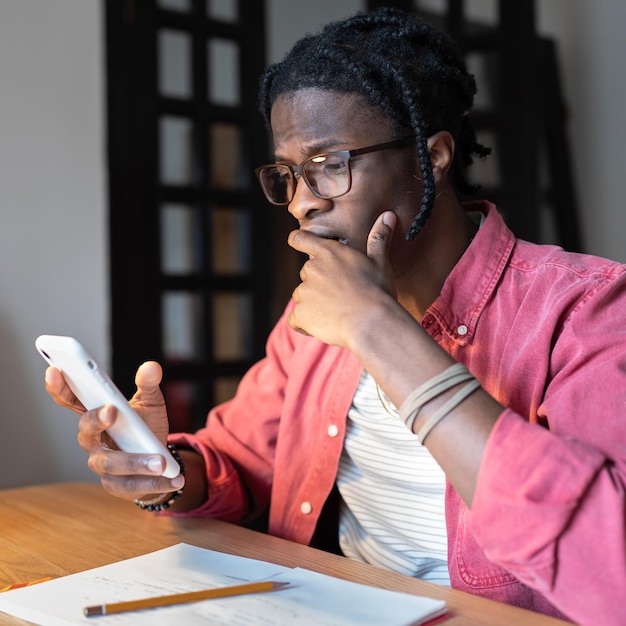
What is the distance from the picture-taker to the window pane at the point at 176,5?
8.23 feet

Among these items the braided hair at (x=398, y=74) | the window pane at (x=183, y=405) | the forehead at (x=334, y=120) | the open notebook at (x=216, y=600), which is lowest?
the window pane at (x=183, y=405)

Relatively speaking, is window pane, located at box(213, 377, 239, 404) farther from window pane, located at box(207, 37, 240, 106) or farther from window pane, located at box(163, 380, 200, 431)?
window pane, located at box(207, 37, 240, 106)

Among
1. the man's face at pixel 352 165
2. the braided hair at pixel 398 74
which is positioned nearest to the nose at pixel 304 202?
the man's face at pixel 352 165

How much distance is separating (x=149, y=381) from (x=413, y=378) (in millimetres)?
459

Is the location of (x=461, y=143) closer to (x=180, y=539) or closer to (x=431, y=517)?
(x=431, y=517)

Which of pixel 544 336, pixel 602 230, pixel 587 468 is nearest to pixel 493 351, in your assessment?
pixel 544 336

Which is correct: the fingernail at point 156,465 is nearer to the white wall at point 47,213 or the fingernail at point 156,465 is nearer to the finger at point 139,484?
the finger at point 139,484

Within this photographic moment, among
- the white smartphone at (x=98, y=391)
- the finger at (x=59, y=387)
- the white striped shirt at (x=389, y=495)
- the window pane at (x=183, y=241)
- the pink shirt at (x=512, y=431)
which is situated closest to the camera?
the pink shirt at (x=512, y=431)

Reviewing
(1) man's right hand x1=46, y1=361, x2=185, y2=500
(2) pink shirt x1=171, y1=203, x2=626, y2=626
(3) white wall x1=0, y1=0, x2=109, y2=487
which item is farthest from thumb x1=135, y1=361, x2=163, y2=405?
(3) white wall x1=0, y1=0, x2=109, y2=487

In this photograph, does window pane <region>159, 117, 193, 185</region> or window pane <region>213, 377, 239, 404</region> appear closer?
window pane <region>159, 117, 193, 185</region>

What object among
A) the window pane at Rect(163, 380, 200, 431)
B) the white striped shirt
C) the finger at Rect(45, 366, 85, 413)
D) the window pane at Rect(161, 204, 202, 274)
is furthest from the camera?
the window pane at Rect(163, 380, 200, 431)

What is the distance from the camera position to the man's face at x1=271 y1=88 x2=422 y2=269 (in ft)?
3.77

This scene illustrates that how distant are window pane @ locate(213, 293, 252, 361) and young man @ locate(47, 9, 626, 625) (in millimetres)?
1137

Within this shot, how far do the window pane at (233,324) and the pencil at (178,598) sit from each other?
5.88 ft
